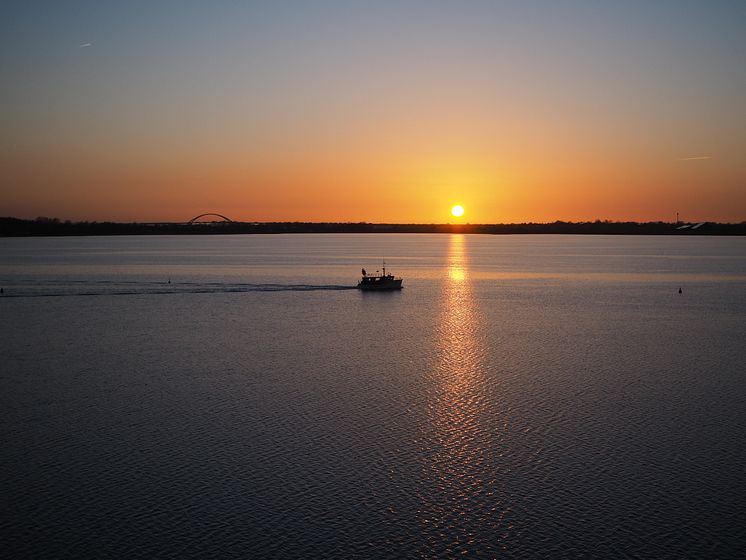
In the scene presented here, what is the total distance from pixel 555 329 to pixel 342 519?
1238 inches

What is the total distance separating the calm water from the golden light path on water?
76mm

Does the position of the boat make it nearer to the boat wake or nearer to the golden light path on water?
the boat wake

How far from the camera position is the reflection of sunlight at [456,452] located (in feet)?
53.3

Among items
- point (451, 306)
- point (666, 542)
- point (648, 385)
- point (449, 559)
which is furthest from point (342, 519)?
point (451, 306)

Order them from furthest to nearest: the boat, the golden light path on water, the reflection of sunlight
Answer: the boat, the reflection of sunlight, the golden light path on water

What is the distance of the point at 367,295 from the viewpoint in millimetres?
69062

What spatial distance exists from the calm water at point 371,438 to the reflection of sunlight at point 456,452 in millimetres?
79

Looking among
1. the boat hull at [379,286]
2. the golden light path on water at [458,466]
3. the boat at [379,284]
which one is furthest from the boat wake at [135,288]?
the golden light path on water at [458,466]

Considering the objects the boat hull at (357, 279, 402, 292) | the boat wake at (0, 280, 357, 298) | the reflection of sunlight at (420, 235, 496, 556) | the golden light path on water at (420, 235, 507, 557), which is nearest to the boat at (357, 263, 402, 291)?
the boat hull at (357, 279, 402, 292)

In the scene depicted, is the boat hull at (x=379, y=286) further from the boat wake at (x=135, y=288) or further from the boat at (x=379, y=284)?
the boat wake at (x=135, y=288)

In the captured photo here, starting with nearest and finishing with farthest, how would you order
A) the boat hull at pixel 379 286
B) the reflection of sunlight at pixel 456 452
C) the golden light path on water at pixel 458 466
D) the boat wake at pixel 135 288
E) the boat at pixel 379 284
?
the golden light path on water at pixel 458 466 → the reflection of sunlight at pixel 456 452 → the boat wake at pixel 135 288 → the boat hull at pixel 379 286 → the boat at pixel 379 284

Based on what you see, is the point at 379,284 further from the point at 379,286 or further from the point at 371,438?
the point at 371,438

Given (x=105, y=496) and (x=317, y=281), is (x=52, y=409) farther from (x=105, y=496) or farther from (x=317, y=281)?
(x=317, y=281)

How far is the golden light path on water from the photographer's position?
51.7 ft
